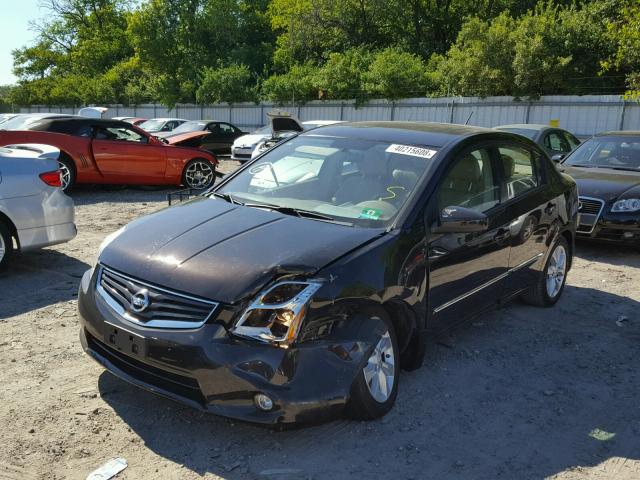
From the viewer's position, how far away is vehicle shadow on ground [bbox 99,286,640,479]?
10.2ft

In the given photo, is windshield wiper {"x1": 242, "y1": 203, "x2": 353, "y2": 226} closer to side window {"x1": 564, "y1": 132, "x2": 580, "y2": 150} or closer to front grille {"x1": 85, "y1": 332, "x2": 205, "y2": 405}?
front grille {"x1": 85, "y1": 332, "x2": 205, "y2": 405}

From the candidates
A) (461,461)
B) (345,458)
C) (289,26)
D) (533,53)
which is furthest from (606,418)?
(289,26)

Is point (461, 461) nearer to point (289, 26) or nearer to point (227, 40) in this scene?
point (289, 26)

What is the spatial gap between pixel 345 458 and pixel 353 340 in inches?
24.0

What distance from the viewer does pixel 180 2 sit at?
40375mm

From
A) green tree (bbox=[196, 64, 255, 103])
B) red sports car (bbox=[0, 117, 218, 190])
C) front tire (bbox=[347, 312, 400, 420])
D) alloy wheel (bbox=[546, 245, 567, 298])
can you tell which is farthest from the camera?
green tree (bbox=[196, 64, 255, 103])

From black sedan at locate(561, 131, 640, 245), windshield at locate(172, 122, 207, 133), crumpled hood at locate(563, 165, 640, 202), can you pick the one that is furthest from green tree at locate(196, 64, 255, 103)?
crumpled hood at locate(563, 165, 640, 202)

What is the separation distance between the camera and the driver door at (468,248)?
Result: 13.0ft

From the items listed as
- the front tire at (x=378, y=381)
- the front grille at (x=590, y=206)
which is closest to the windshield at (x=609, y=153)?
the front grille at (x=590, y=206)

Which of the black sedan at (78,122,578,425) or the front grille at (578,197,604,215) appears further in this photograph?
the front grille at (578,197,604,215)

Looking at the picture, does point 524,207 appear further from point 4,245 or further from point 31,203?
point 4,245

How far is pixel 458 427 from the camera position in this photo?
3543 millimetres

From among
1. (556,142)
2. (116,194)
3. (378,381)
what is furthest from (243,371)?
(556,142)

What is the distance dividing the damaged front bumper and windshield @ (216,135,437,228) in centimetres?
101
